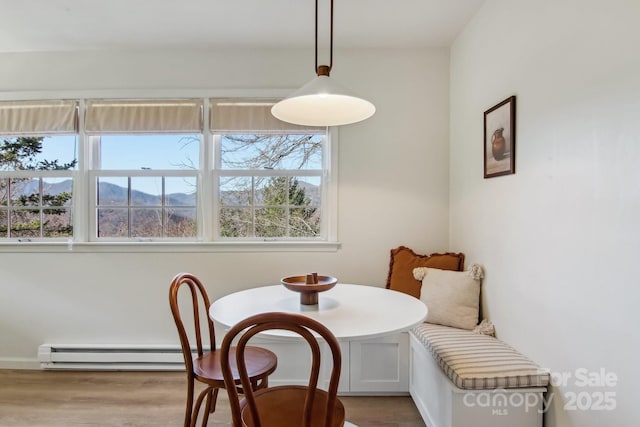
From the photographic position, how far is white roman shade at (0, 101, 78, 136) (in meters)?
2.61

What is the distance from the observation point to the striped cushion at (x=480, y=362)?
1480 millimetres

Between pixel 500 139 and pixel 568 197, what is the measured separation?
600 millimetres

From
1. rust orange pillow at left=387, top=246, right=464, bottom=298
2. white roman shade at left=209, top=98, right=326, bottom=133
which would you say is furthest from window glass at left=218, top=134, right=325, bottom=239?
rust orange pillow at left=387, top=246, right=464, bottom=298

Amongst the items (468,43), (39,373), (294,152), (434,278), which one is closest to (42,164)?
(39,373)

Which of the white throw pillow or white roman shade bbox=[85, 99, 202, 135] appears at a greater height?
white roman shade bbox=[85, 99, 202, 135]

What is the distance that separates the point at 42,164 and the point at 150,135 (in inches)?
36.6

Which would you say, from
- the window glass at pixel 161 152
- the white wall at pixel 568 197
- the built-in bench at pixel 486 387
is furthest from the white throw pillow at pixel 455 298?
the window glass at pixel 161 152

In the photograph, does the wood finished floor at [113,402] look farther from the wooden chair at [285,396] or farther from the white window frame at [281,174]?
the white window frame at [281,174]

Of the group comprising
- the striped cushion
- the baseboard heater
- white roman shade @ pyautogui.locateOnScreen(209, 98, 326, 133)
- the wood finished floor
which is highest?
white roman shade @ pyautogui.locateOnScreen(209, 98, 326, 133)

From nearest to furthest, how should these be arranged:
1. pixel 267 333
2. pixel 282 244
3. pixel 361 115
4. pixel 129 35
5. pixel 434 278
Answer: pixel 267 333, pixel 361 115, pixel 434 278, pixel 129 35, pixel 282 244

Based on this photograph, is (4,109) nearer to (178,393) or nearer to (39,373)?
(39,373)

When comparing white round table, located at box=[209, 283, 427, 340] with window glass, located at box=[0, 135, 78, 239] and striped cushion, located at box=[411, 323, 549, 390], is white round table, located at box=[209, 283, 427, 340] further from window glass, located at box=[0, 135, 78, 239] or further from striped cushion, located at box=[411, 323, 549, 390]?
window glass, located at box=[0, 135, 78, 239]

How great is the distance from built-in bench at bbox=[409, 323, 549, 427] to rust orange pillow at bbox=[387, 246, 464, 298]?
2.07 ft

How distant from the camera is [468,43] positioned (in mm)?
2270
